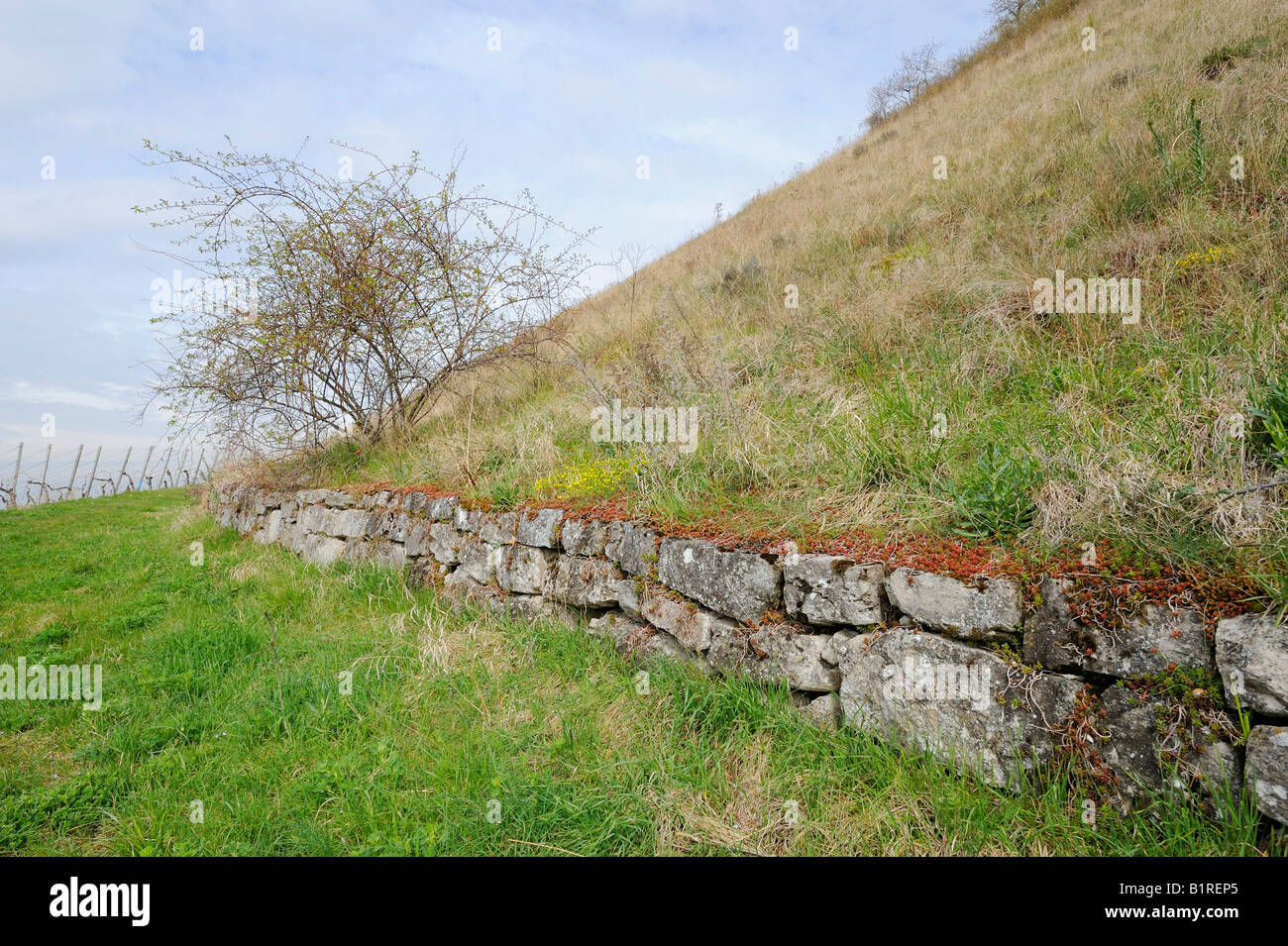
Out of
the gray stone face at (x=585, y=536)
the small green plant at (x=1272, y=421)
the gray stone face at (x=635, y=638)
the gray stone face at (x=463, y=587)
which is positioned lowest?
the gray stone face at (x=635, y=638)

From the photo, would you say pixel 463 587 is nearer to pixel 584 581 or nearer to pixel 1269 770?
pixel 584 581

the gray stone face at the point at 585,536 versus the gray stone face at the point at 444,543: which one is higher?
the gray stone face at the point at 585,536

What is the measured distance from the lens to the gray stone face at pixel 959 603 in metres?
2.28

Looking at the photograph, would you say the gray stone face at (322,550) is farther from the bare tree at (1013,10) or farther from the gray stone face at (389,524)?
the bare tree at (1013,10)

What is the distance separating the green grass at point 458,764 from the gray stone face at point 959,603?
0.56m

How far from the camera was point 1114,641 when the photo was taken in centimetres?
205

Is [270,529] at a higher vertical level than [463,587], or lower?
higher

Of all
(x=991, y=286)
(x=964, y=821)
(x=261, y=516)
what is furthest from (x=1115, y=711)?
(x=261, y=516)

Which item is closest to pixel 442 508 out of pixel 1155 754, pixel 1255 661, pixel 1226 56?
pixel 1155 754

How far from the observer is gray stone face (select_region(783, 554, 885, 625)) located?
261 cm

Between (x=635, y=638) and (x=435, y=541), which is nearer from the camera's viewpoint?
(x=635, y=638)

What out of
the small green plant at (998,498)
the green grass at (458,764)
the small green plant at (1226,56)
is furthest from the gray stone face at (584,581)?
the small green plant at (1226,56)

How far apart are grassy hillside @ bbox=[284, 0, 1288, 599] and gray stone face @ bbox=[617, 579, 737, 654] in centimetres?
50

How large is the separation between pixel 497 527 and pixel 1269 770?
13.6ft
